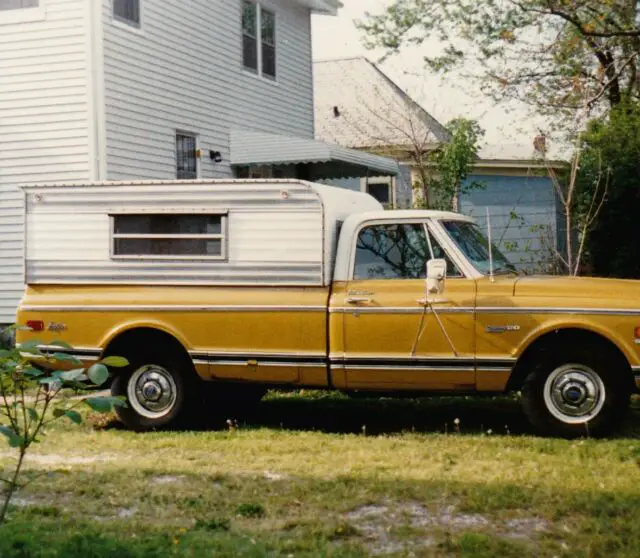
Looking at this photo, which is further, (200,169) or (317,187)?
(200,169)

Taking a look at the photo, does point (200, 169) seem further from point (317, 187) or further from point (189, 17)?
point (317, 187)

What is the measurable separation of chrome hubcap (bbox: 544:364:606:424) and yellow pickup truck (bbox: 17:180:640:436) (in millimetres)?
12

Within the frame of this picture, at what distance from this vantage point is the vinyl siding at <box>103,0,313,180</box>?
52.4ft

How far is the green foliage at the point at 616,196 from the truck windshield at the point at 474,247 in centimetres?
627

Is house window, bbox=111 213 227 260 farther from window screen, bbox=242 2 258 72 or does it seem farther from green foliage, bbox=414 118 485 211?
window screen, bbox=242 2 258 72

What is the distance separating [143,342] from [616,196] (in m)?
8.73

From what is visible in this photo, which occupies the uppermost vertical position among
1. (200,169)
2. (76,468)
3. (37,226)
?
(200,169)

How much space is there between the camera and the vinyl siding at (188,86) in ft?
52.4

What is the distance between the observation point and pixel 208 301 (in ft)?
32.0

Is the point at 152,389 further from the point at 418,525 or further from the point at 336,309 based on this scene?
the point at 418,525

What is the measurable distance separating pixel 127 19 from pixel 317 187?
8.06 m

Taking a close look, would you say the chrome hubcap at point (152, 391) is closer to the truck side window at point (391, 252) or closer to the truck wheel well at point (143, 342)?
the truck wheel well at point (143, 342)

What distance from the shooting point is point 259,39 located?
811 inches

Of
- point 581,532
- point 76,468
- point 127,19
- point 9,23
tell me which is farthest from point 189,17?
point 581,532
